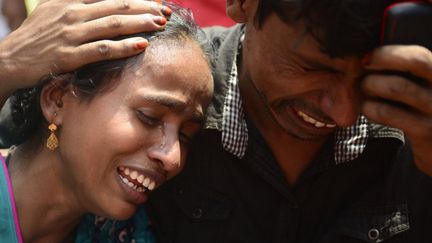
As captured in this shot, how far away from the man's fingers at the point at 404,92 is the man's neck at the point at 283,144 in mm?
610

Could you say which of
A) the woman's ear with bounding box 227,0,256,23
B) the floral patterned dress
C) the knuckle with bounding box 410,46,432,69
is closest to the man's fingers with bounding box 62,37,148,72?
the woman's ear with bounding box 227,0,256,23

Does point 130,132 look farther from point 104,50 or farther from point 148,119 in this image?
point 104,50

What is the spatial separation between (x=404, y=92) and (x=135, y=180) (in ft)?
2.90

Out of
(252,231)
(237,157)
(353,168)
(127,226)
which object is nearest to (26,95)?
(127,226)

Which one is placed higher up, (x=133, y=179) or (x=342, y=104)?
(x=342, y=104)

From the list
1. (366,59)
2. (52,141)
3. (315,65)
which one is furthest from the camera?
(52,141)

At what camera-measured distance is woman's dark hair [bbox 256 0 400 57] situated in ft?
5.97

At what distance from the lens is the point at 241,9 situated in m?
2.29

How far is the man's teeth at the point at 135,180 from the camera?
2.15 m

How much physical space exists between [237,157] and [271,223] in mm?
268

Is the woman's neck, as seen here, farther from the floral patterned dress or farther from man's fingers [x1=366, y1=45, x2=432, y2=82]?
man's fingers [x1=366, y1=45, x2=432, y2=82]

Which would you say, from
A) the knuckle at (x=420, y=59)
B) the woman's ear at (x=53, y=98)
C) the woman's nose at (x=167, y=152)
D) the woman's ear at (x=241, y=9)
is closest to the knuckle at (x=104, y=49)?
the woman's ear at (x=53, y=98)

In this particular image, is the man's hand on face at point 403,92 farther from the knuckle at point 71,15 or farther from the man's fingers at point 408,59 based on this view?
A: the knuckle at point 71,15

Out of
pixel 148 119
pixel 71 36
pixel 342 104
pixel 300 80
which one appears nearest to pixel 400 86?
pixel 342 104
